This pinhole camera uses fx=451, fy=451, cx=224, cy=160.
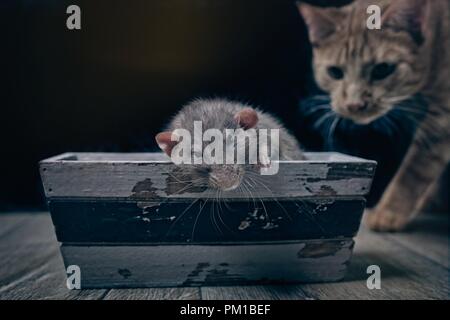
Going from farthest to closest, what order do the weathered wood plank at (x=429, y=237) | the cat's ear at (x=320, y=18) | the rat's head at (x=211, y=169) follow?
the cat's ear at (x=320, y=18), the weathered wood plank at (x=429, y=237), the rat's head at (x=211, y=169)

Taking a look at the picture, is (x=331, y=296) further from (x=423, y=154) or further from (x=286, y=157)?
(x=423, y=154)

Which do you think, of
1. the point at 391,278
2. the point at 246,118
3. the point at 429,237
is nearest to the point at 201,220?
the point at 246,118

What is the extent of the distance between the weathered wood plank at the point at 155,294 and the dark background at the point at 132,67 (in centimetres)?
63

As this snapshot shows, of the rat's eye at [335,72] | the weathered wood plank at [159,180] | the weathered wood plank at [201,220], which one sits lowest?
the weathered wood plank at [201,220]

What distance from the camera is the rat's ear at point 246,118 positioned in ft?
3.44

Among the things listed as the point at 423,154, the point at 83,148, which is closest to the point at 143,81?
the point at 83,148

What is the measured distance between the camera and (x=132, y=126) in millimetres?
1590

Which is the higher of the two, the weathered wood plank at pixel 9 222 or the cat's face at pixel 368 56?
the cat's face at pixel 368 56

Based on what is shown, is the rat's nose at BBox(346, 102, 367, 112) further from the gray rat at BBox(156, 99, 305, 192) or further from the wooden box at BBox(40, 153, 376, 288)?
the wooden box at BBox(40, 153, 376, 288)

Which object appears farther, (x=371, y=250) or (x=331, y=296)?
(x=371, y=250)

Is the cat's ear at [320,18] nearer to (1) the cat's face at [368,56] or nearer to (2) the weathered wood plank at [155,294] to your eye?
(1) the cat's face at [368,56]

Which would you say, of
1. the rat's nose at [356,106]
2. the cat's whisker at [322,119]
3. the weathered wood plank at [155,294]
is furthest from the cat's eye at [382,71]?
the weathered wood plank at [155,294]
